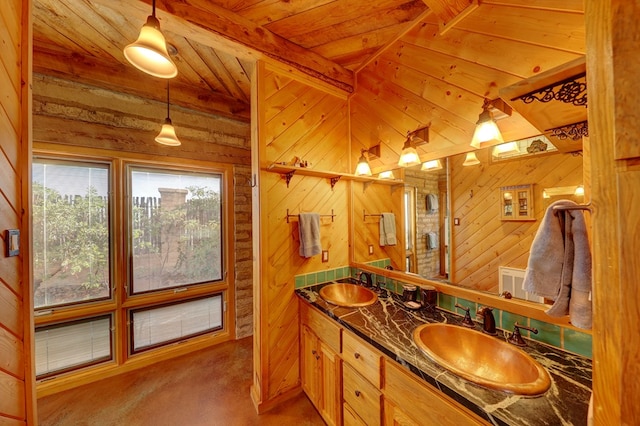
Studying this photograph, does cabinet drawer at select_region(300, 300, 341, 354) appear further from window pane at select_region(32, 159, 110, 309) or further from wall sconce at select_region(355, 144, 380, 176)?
window pane at select_region(32, 159, 110, 309)

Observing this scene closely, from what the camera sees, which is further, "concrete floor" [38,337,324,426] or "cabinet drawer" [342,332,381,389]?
"concrete floor" [38,337,324,426]

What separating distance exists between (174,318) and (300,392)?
1641 mm

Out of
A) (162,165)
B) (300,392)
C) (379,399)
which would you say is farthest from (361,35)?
(300,392)

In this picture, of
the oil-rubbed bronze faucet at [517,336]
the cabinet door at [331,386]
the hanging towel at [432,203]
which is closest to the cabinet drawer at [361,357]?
the cabinet door at [331,386]

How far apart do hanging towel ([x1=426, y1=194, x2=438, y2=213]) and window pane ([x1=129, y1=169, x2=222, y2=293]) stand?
7.73 ft

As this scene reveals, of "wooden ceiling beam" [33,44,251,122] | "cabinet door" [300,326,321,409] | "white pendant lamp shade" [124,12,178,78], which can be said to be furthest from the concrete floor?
"wooden ceiling beam" [33,44,251,122]

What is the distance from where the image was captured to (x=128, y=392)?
1.98 metres

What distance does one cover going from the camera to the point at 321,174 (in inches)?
81.5

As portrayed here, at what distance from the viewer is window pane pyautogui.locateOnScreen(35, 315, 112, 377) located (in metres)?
1.97

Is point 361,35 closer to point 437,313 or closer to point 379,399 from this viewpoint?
point 437,313

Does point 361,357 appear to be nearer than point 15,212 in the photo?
No

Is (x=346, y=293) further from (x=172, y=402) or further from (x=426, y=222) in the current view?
(x=172, y=402)

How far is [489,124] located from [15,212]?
2214mm

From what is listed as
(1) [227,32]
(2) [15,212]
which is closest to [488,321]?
(2) [15,212]
